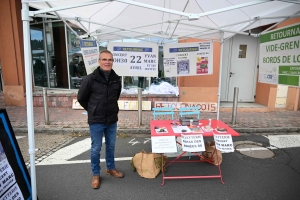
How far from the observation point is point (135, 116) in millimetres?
6941

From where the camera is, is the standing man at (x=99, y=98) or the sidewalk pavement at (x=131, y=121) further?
the sidewalk pavement at (x=131, y=121)

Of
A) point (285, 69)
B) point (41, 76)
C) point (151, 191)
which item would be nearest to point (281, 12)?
point (285, 69)

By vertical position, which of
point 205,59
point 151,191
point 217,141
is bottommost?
point 151,191

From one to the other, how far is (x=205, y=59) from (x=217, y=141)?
7.88 ft

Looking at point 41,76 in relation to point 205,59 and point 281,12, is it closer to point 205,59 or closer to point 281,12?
point 205,59

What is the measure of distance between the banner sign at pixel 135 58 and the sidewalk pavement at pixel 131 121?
166cm

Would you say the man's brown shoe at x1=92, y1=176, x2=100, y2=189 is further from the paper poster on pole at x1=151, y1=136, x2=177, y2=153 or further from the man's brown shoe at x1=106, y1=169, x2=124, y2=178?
the paper poster on pole at x1=151, y1=136, x2=177, y2=153

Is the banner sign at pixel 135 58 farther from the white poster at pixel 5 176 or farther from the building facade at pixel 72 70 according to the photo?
the white poster at pixel 5 176

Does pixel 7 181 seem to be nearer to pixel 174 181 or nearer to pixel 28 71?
pixel 28 71

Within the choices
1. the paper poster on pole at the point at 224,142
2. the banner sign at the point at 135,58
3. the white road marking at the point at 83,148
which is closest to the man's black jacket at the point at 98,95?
the white road marking at the point at 83,148

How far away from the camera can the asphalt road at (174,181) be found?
303 centimetres

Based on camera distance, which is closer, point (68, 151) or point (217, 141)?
point (217, 141)

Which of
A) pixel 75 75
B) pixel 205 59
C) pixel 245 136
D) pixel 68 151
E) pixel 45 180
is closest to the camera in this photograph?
pixel 45 180

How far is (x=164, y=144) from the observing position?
3180 millimetres
